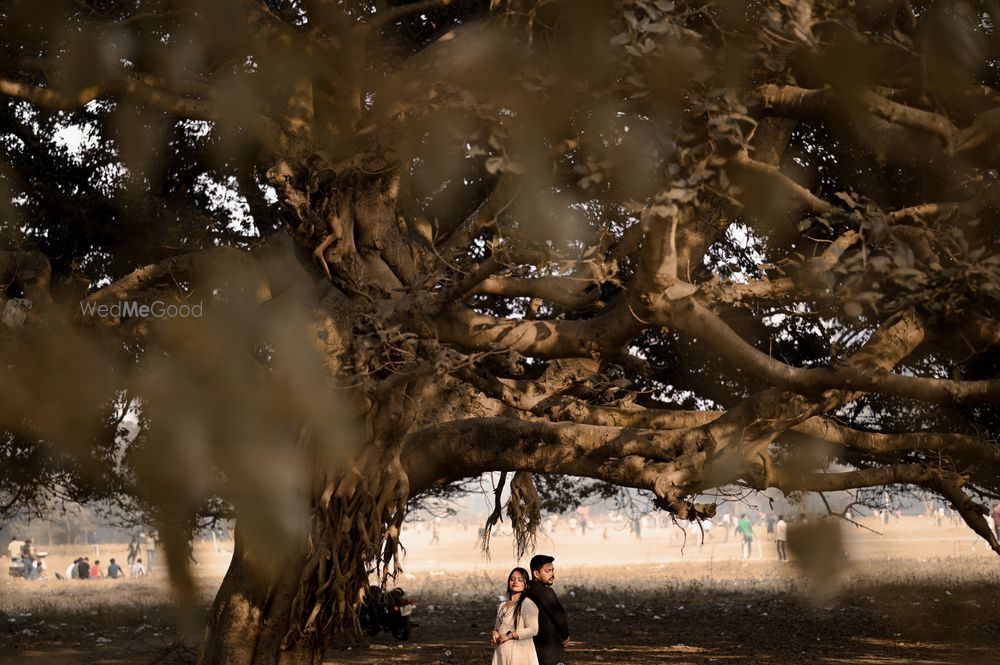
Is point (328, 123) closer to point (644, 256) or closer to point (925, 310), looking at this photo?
point (644, 256)

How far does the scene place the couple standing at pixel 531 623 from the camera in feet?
27.7

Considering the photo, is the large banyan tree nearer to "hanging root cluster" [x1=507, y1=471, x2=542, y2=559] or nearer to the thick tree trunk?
the thick tree trunk

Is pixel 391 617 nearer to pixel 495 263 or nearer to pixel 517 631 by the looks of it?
pixel 517 631

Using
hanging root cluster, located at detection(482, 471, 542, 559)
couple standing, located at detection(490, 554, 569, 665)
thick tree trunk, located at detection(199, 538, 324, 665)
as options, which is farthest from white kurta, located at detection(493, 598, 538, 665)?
hanging root cluster, located at detection(482, 471, 542, 559)

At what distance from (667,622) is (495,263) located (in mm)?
11973

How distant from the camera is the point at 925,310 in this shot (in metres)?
8.30

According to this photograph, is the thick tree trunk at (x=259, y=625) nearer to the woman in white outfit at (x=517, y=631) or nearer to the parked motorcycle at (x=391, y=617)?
the woman in white outfit at (x=517, y=631)

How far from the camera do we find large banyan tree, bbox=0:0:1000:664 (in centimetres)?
805

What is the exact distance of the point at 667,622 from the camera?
19312mm

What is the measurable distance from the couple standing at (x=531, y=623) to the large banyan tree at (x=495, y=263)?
1081 millimetres

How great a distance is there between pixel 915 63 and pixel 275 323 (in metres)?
5.62

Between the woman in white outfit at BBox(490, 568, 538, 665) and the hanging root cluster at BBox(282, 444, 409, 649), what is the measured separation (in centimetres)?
161

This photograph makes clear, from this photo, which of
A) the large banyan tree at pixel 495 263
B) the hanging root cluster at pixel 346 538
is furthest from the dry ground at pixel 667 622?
the large banyan tree at pixel 495 263

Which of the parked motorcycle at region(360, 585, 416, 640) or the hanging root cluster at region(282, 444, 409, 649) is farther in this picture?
the parked motorcycle at region(360, 585, 416, 640)
